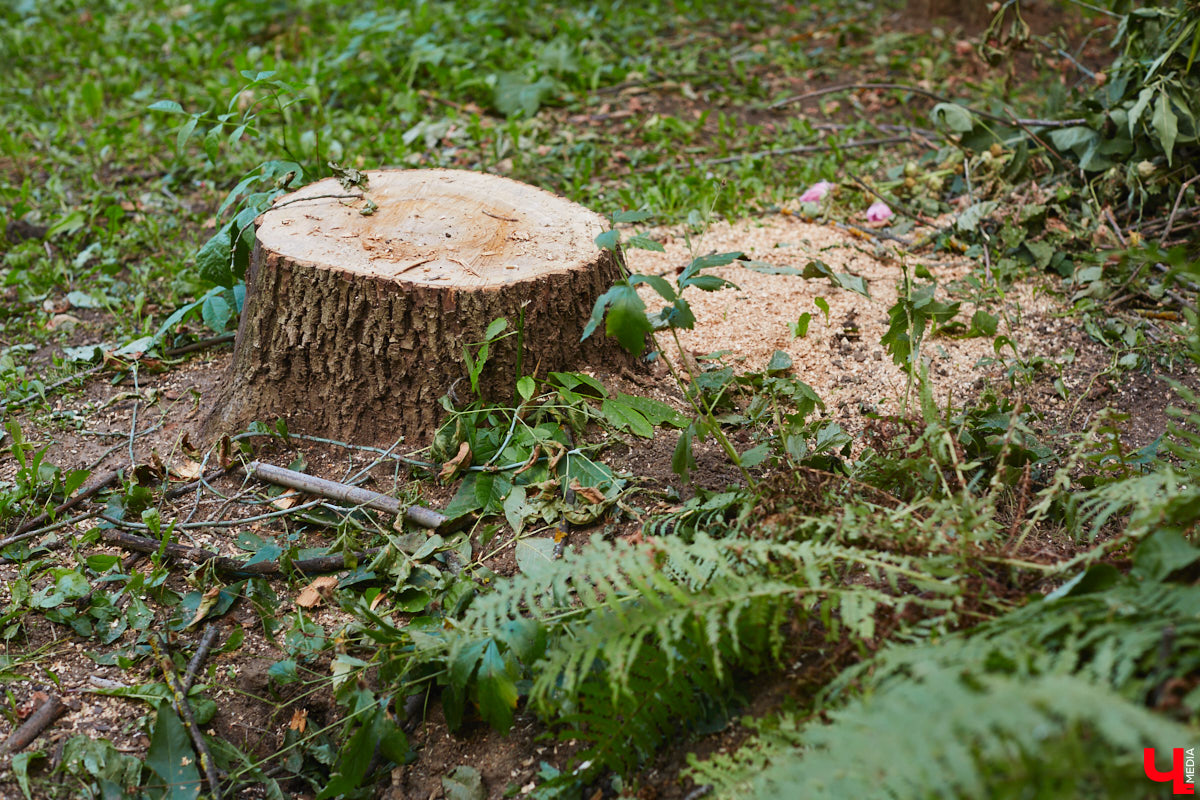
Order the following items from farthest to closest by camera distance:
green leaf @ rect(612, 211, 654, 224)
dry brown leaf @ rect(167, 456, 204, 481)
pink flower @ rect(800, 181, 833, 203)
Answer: pink flower @ rect(800, 181, 833, 203)
dry brown leaf @ rect(167, 456, 204, 481)
green leaf @ rect(612, 211, 654, 224)

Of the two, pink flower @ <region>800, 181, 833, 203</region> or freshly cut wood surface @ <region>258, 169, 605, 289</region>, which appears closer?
freshly cut wood surface @ <region>258, 169, 605, 289</region>

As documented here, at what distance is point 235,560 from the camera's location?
2.34 m

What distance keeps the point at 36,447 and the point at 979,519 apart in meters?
2.81

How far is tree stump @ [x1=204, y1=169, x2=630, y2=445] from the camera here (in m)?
2.47

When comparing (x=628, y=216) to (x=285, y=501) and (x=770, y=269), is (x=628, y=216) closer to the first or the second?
(x=770, y=269)

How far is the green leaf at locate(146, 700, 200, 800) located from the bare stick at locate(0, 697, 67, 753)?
0.81 ft

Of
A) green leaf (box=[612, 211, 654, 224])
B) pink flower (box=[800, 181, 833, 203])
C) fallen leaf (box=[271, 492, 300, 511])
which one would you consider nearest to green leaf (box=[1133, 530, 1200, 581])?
green leaf (box=[612, 211, 654, 224])

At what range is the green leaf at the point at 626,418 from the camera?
8.14ft

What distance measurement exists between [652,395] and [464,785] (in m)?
1.32

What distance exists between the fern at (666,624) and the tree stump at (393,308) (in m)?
0.92

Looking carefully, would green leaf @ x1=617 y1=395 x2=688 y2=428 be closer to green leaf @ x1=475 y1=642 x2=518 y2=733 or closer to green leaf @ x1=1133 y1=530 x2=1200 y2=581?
green leaf @ x1=475 y1=642 x2=518 y2=733

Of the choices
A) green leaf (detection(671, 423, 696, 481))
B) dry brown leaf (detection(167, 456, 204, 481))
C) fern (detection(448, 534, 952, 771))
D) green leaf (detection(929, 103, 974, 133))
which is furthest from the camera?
green leaf (detection(929, 103, 974, 133))

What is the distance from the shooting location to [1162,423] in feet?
9.21

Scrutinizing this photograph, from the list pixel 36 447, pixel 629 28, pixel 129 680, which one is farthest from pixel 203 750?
pixel 629 28
